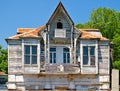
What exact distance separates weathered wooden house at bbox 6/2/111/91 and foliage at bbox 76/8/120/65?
10577 millimetres

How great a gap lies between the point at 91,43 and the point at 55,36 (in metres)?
3.23

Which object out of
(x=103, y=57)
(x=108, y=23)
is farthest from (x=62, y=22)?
(x=108, y=23)

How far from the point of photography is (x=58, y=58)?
39.6 meters

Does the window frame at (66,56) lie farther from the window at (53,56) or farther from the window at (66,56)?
the window at (53,56)

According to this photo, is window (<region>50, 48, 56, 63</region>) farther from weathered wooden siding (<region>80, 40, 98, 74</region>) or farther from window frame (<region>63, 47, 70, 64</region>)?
weathered wooden siding (<region>80, 40, 98, 74</region>)

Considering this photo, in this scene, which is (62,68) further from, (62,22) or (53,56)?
(62,22)

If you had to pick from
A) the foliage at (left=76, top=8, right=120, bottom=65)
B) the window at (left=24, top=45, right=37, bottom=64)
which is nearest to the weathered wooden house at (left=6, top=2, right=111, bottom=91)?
the window at (left=24, top=45, right=37, bottom=64)

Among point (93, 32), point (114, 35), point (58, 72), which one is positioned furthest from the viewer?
point (114, 35)

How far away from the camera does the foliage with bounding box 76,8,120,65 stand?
5062cm

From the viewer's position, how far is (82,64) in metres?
39.2

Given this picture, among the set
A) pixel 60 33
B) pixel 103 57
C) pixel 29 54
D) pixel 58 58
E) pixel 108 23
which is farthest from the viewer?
pixel 108 23

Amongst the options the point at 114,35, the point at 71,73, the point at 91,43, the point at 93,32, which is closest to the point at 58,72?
the point at 71,73

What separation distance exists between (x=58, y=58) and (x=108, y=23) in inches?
613

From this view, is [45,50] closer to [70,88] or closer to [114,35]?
[70,88]
